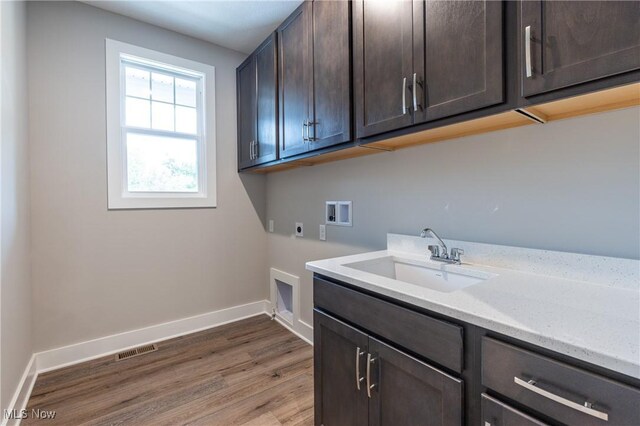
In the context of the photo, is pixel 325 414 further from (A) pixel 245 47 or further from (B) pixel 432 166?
(A) pixel 245 47

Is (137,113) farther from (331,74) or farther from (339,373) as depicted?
(339,373)

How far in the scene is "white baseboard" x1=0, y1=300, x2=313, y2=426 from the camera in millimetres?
1830

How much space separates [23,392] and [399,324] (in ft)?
7.43

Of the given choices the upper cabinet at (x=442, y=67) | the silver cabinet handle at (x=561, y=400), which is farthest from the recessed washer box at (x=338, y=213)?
the silver cabinet handle at (x=561, y=400)

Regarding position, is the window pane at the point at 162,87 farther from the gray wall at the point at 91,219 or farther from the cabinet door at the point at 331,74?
the cabinet door at the point at 331,74

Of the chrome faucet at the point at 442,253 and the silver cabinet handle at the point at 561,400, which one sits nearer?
the silver cabinet handle at the point at 561,400

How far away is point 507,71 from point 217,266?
2692mm

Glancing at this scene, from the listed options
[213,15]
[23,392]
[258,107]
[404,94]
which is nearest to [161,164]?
[258,107]

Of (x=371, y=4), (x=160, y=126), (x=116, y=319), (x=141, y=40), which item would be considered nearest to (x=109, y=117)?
(x=160, y=126)

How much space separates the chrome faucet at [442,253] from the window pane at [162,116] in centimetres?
237

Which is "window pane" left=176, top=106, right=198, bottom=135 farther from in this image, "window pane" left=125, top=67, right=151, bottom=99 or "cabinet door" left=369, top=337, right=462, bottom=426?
"cabinet door" left=369, top=337, right=462, bottom=426

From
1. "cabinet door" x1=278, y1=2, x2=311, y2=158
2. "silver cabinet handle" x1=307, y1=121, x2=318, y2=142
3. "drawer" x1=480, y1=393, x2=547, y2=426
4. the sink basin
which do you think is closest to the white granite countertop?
the sink basin

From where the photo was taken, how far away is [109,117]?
90.1 inches

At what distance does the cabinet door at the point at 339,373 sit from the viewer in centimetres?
118
